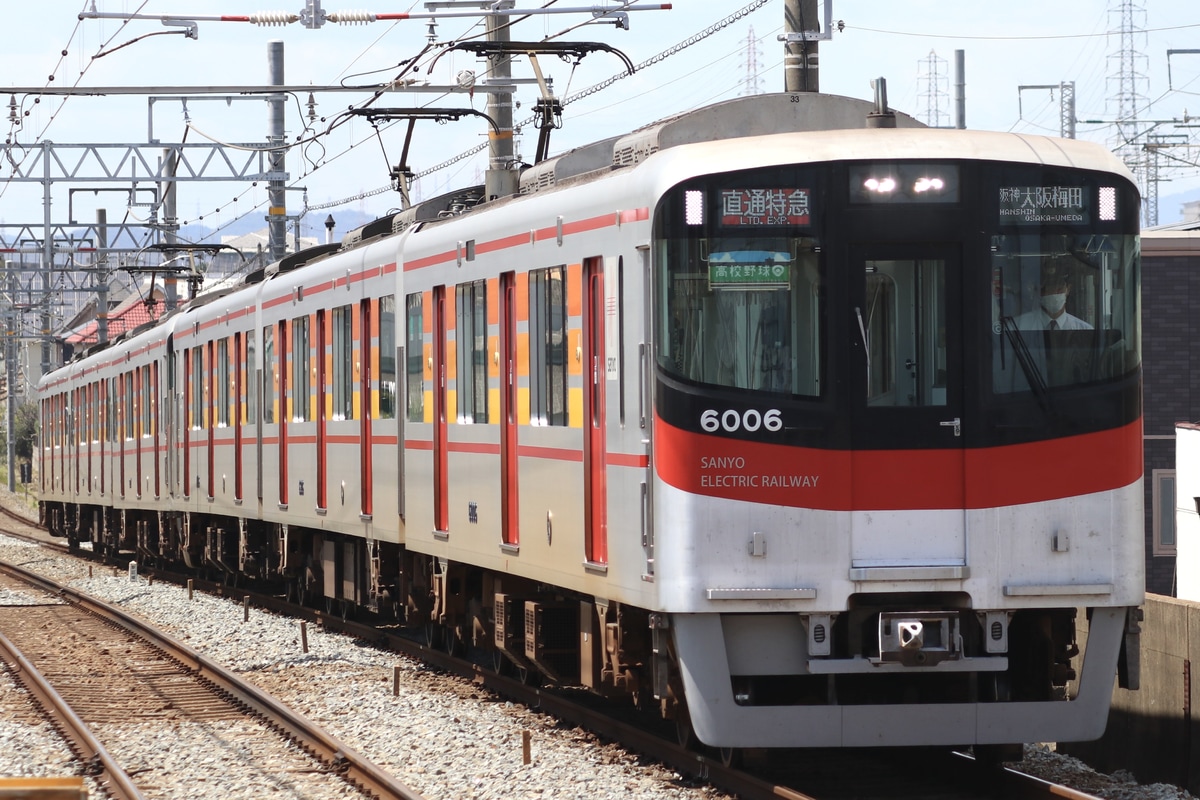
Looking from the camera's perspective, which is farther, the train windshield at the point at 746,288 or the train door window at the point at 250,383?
the train door window at the point at 250,383

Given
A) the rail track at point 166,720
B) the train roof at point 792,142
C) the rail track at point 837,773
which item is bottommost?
the rail track at point 166,720

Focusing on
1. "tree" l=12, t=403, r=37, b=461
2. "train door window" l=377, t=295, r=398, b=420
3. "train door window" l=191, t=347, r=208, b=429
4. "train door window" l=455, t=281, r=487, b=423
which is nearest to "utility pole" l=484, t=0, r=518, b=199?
"train door window" l=377, t=295, r=398, b=420

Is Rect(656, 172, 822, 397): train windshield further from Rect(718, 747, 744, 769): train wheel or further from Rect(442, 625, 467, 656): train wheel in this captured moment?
Rect(442, 625, 467, 656): train wheel

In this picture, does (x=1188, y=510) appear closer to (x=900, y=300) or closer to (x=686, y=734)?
(x=686, y=734)

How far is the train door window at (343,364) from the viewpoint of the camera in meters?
14.8

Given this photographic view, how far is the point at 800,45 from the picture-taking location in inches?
533

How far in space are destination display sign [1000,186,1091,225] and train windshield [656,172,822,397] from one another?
0.88m

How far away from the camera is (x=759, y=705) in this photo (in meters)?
8.12

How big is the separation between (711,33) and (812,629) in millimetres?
11014

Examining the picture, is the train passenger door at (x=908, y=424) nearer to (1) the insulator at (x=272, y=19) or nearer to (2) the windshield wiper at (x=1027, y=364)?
(2) the windshield wiper at (x=1027, y=364)

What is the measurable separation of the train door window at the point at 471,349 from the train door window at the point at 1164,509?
35.7 ft

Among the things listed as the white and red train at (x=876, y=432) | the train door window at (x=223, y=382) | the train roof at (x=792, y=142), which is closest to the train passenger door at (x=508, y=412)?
the train roof at (x=792, y=142)

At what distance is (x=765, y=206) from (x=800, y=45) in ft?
19.1

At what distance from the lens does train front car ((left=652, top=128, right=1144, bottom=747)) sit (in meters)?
7.94
